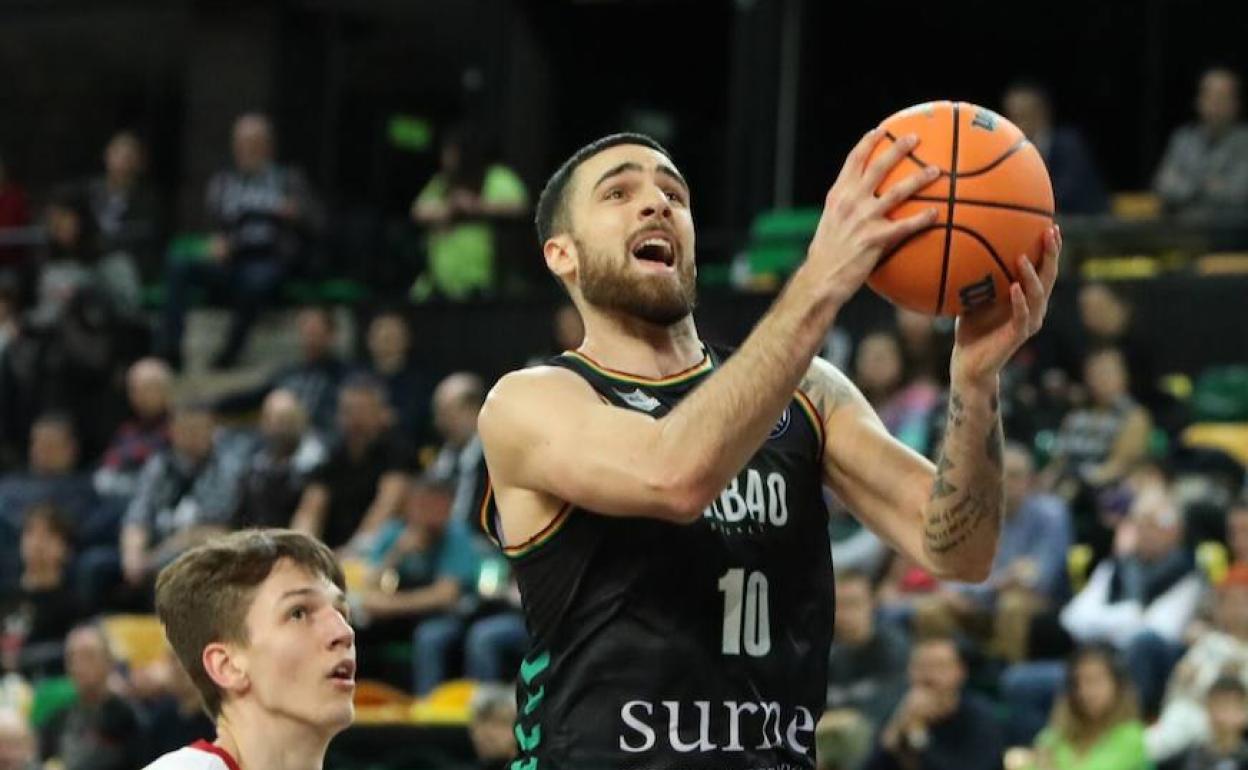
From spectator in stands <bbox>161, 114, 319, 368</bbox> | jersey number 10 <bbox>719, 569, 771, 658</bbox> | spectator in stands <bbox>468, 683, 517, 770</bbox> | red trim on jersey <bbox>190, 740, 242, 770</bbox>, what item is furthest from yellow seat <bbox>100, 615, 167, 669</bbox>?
jersey number 10 <bbox>719, 569, 771, 658</bbox>

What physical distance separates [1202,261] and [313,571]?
10.2 metres

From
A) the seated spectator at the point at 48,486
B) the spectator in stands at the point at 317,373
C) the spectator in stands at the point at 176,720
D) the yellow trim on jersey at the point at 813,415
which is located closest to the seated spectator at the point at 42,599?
the seated spectator at the point at 48,486

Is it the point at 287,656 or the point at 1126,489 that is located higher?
the point at 287,656

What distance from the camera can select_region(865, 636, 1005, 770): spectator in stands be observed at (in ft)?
31.5

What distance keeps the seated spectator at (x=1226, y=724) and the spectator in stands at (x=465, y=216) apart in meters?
7.85

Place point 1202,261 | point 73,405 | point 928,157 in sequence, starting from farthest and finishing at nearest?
point 73,405 → point 1202,261 → point 928,157

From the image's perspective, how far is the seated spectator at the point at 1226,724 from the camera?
30.3 ft

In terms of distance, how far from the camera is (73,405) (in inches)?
684

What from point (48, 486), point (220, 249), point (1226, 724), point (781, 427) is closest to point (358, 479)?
point (48, 486)

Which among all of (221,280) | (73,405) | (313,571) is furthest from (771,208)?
(313,571)

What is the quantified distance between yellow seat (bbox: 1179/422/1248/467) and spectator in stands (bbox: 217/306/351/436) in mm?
5575

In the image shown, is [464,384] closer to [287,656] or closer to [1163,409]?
[1163,409]

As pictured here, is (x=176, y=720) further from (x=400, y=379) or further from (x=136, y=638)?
(x=400, y=379)

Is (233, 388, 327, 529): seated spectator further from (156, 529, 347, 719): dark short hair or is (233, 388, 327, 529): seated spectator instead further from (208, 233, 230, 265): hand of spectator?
(156, 529, 347, 719): dark short hair
